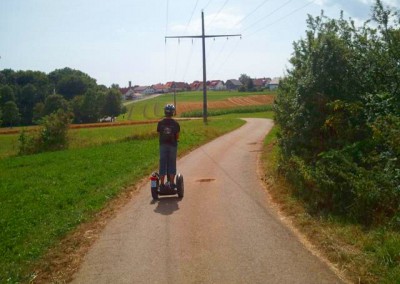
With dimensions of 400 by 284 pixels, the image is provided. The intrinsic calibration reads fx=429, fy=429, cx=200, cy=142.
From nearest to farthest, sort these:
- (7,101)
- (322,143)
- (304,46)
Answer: (322,143)
(304,46)
(7,101)

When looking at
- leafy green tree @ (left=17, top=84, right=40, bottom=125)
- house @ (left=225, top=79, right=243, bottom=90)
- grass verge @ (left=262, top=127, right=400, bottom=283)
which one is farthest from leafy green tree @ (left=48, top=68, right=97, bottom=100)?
grass verge @ (left=262, top=127, right=400, bottom=283)

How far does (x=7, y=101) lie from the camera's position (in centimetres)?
8450

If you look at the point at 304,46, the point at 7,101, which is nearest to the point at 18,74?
the point at 7,101

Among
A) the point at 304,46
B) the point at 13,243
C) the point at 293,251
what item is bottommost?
the point at 13,243

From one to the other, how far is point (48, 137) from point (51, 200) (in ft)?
77.5

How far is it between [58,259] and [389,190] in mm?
5271

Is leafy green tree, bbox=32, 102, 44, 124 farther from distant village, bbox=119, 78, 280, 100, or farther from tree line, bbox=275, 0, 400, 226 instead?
tree line, bbox=275, 0, 400, 226

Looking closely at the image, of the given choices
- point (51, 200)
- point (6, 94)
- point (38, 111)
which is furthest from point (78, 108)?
point (51, 200)

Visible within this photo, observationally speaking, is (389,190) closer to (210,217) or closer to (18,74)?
(210,217)

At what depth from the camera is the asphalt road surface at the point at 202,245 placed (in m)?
5.45

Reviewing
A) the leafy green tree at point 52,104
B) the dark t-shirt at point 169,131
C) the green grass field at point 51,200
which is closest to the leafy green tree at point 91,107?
the leafy green tree at point 52,104

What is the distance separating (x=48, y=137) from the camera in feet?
111

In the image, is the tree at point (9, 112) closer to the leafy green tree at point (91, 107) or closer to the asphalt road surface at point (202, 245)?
the leafy green tree at point (91, 107)

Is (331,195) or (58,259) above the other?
(331,195)
